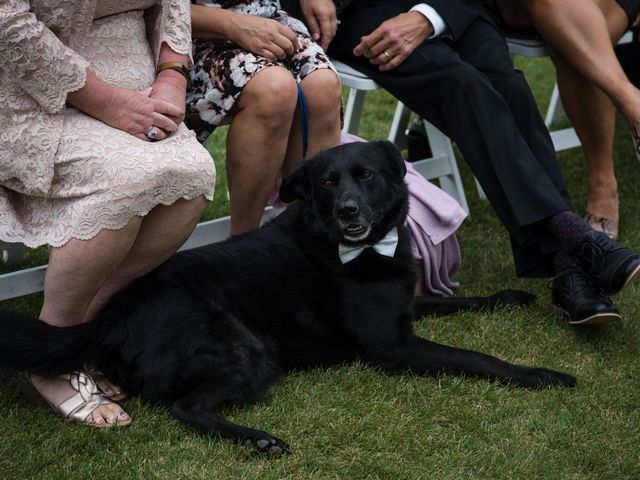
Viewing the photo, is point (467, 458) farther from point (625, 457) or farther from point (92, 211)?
point (92, 211)

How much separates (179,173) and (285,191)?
0.49 m

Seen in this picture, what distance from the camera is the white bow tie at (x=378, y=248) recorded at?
8.87 feet

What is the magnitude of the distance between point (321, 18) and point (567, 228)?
1140 millimetres

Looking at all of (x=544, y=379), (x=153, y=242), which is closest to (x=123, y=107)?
(x=153, y=242)

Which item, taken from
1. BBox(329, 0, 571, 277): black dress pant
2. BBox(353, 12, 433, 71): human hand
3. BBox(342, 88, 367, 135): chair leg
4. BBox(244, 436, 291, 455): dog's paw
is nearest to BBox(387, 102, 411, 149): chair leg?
BBox(342, 88, 367, 135): chair leg

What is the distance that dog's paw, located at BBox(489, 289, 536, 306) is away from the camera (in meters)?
3.08

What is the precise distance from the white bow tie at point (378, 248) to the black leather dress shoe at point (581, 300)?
578 millimetres

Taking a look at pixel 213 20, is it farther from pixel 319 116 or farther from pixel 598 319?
pixel 598 319

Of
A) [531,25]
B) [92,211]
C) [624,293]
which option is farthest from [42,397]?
[531,25]

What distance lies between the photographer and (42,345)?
2318 mm

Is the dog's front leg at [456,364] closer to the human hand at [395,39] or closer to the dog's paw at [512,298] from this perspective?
the dog's paw at [512,298]

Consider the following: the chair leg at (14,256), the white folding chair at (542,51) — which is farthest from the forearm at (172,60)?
the white folding chair at (542,51)

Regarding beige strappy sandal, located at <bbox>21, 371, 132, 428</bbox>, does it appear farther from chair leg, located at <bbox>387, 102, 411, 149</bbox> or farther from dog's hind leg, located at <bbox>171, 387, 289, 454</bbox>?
chair leg, located at <bbox>387, 102, 411, 149</bbox>

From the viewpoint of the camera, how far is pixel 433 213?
3225mm
